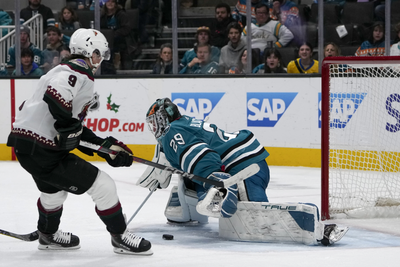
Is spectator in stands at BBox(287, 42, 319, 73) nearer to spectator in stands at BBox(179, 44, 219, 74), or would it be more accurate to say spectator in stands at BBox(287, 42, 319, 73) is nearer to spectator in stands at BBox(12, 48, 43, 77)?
spectator in stands at BBox(179, 44, 219, 74)

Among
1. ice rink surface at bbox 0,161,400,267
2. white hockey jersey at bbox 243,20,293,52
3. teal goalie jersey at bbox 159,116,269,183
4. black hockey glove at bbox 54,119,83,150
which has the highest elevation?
white hockey jersey at bbox 243,20,293,52

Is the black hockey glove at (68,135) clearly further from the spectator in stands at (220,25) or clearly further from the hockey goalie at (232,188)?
the spectator in stands at (220,25)

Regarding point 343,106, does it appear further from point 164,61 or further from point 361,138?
point 164,61

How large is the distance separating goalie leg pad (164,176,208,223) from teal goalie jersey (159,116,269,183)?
7.5 inches

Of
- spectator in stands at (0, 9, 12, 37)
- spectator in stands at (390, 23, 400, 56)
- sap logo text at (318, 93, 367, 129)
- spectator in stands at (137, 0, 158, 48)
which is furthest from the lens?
spectator in stands at (0, 9, 12, 37)

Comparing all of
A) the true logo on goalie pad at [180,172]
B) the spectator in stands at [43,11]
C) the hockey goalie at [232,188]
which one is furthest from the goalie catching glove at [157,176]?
the spectator in stands at [43,11]

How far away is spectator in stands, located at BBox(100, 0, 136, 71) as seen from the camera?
21.1ft

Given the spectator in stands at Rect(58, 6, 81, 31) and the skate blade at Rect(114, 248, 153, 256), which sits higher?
the spectator in stands at Rect(58, 6, 81, 31)

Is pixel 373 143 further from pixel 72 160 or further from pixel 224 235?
pixel 72 160

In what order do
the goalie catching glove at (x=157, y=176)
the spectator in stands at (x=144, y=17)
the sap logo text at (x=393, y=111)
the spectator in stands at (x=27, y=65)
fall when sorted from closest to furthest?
the goalie catching glove at (x=157, y=176), the sap logo text at (x=393, y=111), the spectator in stands at (x=144, y=17), the spectator in stands at (x=27, y=65)

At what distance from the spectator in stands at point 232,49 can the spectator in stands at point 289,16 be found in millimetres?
379

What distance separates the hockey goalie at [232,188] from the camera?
291 cm

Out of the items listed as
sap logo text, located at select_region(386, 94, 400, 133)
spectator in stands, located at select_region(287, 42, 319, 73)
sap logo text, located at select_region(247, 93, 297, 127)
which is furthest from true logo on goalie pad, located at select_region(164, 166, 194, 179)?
spectator in stands, located at select_region(287, 42, 319, 73)

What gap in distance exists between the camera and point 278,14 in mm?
6090
